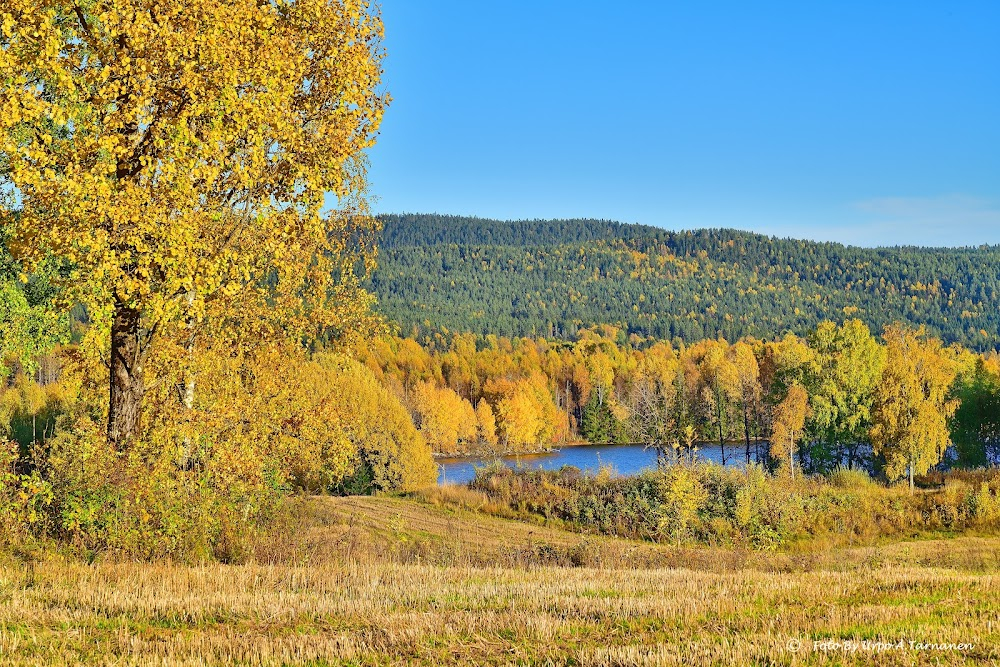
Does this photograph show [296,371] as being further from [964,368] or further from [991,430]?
[964,368]

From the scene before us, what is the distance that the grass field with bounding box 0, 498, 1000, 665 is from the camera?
632 cm

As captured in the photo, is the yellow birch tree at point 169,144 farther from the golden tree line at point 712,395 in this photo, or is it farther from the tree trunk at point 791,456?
the tree trunk at point 791,456

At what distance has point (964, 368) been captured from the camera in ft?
264

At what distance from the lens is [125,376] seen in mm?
12320

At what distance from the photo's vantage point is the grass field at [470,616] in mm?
6324

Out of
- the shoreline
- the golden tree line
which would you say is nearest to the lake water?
the shoreline

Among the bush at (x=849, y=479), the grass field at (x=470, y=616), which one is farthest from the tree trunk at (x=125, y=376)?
the bush at (x=849, y=479)

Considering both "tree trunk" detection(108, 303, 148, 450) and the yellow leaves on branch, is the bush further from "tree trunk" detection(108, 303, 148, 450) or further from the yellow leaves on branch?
"tree trunk" detection(108, 303, 148, 450)

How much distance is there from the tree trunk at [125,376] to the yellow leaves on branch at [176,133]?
1.26 ft

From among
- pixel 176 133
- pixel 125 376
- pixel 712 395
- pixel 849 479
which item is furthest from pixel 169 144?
pixel 712 395

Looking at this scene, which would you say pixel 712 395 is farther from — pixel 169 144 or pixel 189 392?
pixel 169 144

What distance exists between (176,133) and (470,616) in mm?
6926

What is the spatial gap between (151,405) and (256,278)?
262cm

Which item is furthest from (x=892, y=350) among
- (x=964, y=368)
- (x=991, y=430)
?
(x=964, y=368)
